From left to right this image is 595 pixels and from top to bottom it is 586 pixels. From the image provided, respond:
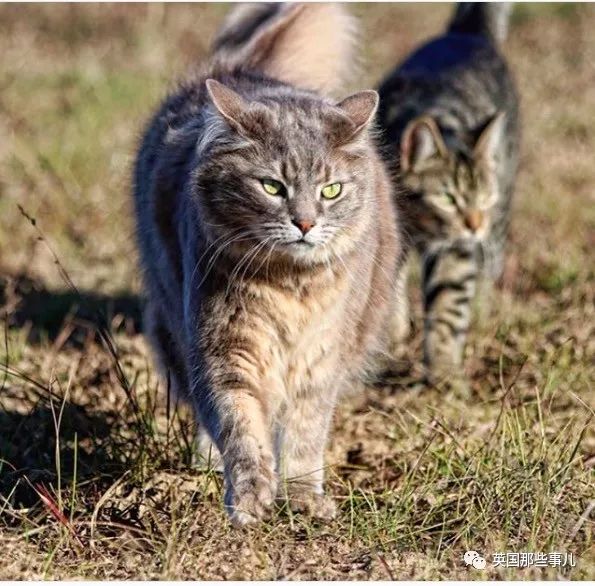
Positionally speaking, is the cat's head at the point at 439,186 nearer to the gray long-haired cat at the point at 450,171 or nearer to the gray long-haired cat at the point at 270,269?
the gray long-haired cat at the point at 450,171

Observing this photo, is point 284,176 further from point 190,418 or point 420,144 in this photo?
point 420,144

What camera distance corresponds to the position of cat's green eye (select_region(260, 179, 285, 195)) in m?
3.52

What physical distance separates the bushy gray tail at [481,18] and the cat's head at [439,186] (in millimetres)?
1263

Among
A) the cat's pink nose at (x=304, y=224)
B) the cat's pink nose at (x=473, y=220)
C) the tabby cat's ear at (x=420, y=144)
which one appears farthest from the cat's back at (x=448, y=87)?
the cat's pink nose at (x=304, y=224)

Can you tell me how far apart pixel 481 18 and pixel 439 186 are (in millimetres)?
1540

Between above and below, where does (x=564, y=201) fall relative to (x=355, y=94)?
below

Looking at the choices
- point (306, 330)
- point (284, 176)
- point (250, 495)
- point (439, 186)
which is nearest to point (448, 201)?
point (439, 186)

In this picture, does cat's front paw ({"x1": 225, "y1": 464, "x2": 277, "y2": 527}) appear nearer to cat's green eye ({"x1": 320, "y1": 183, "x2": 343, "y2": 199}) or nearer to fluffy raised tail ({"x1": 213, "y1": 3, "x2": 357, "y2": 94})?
cat's green eye ({"x1": 320, "y1": 183, "x2": 343, "y2": 199})

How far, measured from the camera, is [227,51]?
5.18 metres

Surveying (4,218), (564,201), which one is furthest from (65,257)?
(564,201)

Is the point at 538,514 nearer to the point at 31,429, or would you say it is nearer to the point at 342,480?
the point at 342,480

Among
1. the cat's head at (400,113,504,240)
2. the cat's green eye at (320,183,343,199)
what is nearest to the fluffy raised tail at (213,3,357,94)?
the cat's head at (400,113,504,240)

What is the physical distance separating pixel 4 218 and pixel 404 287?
8.16 ft

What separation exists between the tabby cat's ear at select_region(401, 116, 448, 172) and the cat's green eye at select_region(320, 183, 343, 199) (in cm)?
167
